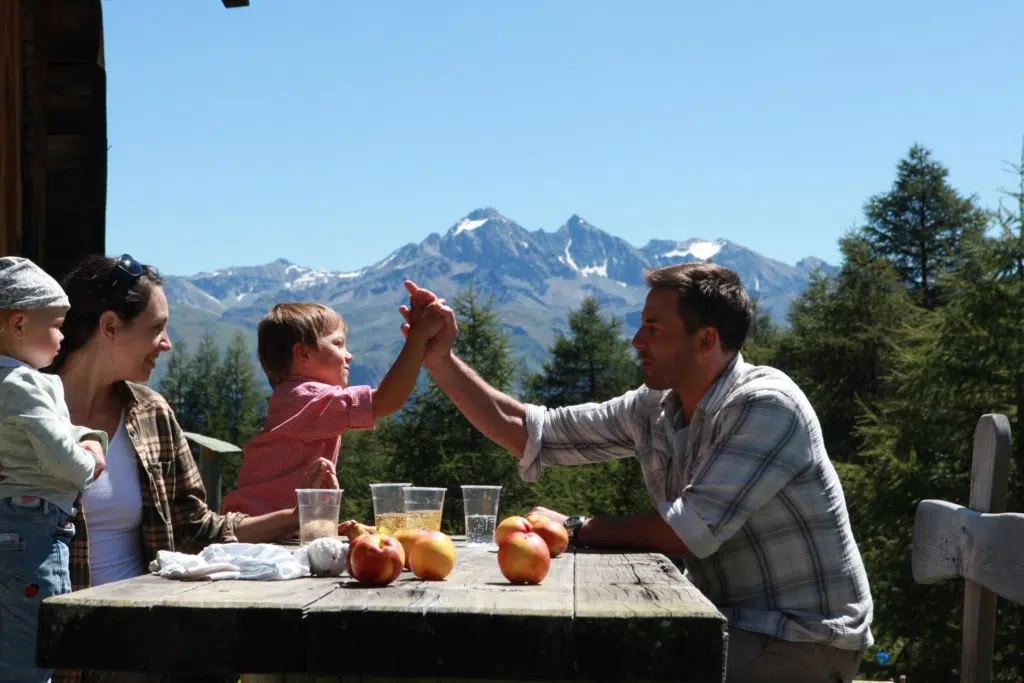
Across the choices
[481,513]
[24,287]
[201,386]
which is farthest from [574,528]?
[201,386]

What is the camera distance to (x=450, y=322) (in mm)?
4266

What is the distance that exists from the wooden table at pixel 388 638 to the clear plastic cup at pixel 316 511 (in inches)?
30.7

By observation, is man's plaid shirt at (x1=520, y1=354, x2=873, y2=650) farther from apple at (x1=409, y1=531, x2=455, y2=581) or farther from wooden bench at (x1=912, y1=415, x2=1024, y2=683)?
apple at (x1=409, y1=531, x2=455, y2=581)

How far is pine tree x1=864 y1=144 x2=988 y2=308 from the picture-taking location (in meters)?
46.5

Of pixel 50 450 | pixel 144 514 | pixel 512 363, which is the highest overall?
pixel 50 450

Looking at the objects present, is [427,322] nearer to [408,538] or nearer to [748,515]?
[748,515]

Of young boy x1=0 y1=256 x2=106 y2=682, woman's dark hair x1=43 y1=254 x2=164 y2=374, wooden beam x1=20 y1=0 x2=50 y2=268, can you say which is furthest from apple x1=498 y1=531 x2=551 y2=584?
wooden beam x1=20 y1=0 x2=50 y2=268

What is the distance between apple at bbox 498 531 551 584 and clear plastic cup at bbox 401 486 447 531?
54 centimetres

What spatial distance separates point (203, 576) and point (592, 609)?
0.83 metres

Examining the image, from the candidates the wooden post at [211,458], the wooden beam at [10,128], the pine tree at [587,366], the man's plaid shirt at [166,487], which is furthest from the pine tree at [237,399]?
the man's plaid shirt at [166,487]

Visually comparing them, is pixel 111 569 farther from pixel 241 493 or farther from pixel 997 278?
pixel 997 278

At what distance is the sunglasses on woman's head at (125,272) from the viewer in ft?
10.6

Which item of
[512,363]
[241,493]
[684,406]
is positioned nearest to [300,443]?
[241,493]

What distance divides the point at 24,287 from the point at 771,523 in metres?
1.99
